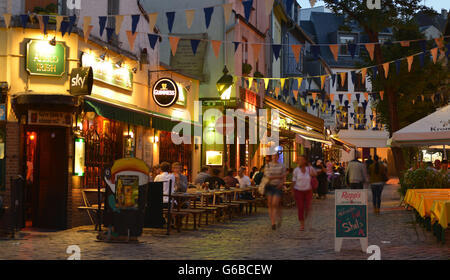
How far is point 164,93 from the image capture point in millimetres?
20094

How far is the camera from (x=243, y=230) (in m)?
15.2

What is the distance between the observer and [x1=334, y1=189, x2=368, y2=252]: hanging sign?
11220 mm

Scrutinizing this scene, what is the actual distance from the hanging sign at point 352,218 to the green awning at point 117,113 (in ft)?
22.0

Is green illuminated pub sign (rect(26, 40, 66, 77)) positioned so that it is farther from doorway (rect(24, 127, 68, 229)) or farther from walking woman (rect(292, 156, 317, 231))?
walking woman (rect(292, 156, 317, 231))

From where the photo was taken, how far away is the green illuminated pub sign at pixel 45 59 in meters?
14.9

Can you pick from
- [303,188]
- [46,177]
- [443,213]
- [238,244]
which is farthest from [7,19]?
[443,213]

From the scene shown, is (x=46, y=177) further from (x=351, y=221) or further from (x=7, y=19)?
(x=351, y=221)

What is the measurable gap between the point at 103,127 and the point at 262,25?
683 inches

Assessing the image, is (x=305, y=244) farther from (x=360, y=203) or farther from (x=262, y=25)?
(x=262, y=25)

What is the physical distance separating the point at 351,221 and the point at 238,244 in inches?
88.7

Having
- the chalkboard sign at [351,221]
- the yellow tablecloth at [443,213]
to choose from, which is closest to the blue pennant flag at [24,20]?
the chalkboard sign at [351,221]

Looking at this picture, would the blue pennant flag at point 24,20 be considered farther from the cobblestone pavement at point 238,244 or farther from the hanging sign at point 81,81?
the cobblestone pavement at point 238,244

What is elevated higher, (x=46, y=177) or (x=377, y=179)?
(x=46, y=177)
